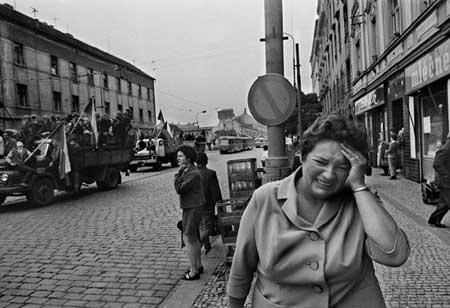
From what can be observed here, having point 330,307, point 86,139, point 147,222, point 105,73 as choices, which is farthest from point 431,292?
point 105,73

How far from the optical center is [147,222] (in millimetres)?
8555

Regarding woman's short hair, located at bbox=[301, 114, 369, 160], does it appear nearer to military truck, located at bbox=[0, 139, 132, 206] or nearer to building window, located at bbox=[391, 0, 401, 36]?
military truck, located at bbox=[0, 139, 132, 206]

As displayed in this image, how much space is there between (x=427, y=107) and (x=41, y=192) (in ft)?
39.4

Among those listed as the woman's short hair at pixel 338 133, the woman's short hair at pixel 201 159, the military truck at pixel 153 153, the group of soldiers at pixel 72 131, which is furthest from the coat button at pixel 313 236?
the military truck at pixel 153 153

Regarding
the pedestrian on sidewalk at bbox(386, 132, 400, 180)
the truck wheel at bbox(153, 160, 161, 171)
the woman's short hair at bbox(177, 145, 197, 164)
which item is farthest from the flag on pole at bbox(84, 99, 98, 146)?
the truck wheel at bbox(153, 160, 161, 171)

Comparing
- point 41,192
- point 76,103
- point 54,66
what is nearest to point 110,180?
point 41,192

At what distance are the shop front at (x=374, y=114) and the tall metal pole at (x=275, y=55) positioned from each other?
12.4m

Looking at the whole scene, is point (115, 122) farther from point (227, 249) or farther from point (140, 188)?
point (227, 249)

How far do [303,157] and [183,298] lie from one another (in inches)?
119

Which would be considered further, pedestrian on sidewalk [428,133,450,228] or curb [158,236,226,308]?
pedestrian on sidewalk [428,133,450,228]

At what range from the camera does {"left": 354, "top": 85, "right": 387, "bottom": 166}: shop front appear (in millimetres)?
17587

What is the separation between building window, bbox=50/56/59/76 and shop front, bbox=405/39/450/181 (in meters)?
29.8

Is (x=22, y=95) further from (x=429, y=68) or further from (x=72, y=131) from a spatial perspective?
(x=429, y=68)

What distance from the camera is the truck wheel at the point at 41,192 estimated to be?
11.1 metres
